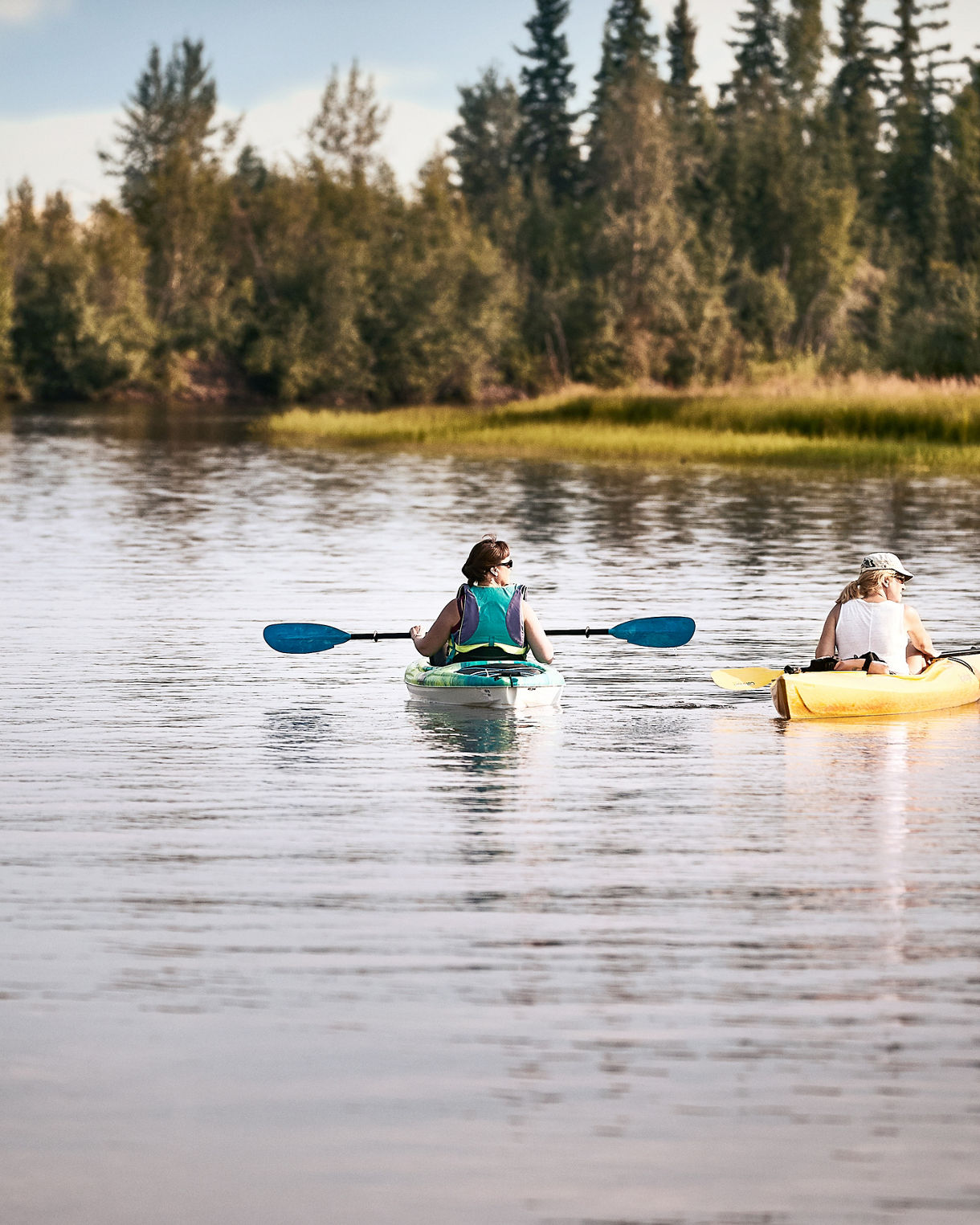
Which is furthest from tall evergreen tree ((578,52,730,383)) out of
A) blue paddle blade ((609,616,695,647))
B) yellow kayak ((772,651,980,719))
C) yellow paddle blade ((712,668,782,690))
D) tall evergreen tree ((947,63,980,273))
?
yellow kayak ((772,651,980,719))

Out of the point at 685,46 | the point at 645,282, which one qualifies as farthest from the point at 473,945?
the point at 685,46

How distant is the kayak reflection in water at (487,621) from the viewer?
11.2 metres

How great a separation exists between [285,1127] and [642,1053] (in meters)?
1.04

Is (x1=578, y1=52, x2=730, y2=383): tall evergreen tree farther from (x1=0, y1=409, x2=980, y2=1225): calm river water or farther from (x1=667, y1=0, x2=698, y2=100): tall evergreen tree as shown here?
(x1=0, y1=409, x2=980, y2=1225): calm river water

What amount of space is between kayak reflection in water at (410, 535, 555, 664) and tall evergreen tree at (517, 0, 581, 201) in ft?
343

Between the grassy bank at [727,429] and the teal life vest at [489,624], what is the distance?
93.3ft

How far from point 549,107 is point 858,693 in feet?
350

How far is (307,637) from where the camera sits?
42.3 ft

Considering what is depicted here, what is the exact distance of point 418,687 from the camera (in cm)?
1191

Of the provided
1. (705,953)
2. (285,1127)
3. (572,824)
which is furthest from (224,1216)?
(572,824)

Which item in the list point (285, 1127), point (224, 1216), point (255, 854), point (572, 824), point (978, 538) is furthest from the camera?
point (978, 538)

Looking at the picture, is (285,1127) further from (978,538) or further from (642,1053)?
(978,538)

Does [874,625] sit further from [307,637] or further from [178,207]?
[178,207]

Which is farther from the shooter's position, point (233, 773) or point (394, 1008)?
point (233, 773)
